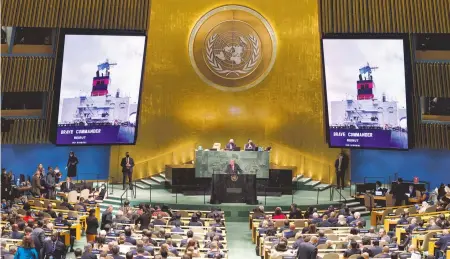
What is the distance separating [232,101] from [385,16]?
697 cm

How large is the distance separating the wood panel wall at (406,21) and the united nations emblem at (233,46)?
342 centimetres

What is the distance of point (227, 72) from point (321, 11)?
4839mm

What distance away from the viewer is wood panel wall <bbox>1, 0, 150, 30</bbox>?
25.9m

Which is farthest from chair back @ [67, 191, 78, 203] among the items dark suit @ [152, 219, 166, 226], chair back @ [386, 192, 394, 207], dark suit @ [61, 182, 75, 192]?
chair back @ [386, 192, 394, 207]

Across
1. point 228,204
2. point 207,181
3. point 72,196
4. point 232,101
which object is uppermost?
point 232,101

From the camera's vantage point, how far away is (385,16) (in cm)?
2644

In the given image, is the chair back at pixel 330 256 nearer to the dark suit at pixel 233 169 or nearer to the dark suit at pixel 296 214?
the dark suit at pixel 296 214

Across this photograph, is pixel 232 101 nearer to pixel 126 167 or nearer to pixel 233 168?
pixel 233 168

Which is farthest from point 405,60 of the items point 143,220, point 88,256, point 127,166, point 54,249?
point 88,256

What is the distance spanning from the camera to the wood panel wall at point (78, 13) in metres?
25.9

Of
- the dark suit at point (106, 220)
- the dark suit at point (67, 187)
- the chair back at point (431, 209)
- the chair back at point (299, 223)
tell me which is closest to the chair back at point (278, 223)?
the chair back at point (299, 223)

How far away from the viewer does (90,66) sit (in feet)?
86.7

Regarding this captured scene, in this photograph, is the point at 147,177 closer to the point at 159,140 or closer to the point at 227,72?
the point at 159,140

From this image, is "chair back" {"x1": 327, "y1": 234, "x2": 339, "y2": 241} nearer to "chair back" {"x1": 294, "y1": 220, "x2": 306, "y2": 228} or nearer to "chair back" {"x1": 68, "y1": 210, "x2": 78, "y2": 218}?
"chair back" {"x1": 294, "y1": 220, "x2": 306, "y2": 228}
